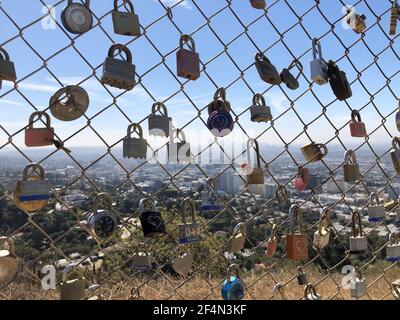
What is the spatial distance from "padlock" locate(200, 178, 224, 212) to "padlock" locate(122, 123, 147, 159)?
0.33 metres

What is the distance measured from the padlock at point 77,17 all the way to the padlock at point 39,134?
0.29 meters

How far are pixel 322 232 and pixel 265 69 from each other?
824 millimetres

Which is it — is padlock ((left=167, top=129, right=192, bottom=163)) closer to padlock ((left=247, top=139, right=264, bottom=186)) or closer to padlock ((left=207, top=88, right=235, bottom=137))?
padlock ((left=207, top=88, right=235, bottom=137))

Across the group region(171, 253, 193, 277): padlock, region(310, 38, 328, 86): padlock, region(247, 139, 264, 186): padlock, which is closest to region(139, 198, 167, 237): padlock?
region(171, 253, 193, 277): padlock

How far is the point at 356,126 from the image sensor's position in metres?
2.34

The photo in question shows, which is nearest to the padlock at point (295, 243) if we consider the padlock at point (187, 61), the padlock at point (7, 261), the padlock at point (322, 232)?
the padlock at point (322, 232)

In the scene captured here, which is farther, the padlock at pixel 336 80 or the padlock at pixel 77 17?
the padlock at pixel 336 80

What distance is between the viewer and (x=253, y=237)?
2.12 metres

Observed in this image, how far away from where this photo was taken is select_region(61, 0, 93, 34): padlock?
1437 mm

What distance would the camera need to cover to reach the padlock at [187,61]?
1.72 meters

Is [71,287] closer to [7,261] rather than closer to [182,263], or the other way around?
[7,261]

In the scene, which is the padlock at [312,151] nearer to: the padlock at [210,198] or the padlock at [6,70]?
the padlock at [210,198]
